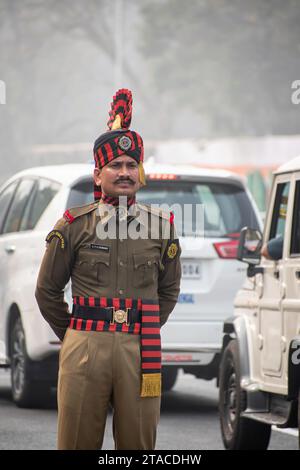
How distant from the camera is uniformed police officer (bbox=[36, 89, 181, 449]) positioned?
235 inches

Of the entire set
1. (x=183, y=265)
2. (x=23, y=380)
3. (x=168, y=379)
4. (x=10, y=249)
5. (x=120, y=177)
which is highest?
(x=120, y=177)

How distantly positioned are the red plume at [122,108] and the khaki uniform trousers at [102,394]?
894 mm

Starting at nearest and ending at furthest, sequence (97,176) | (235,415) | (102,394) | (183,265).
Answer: (102,394) < (97,176) < (235,415) < (183,265)

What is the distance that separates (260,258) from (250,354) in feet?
2.15

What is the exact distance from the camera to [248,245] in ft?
32.3

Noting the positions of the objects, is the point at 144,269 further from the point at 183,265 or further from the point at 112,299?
the point at 183,265

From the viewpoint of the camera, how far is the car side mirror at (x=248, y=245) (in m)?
9.73

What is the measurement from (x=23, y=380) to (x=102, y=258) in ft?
20.5

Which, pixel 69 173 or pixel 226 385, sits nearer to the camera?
pixel 226 385

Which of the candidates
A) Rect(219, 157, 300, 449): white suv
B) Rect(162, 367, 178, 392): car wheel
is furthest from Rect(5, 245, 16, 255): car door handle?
Rect(219, 157, 300, 449): white suv

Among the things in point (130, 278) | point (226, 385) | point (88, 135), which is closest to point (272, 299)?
point (226, 385)

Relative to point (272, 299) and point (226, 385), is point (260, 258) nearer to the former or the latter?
point (272, 299)

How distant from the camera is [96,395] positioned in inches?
235

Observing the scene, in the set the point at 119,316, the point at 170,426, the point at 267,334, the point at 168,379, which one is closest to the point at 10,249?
the point at 170,426
